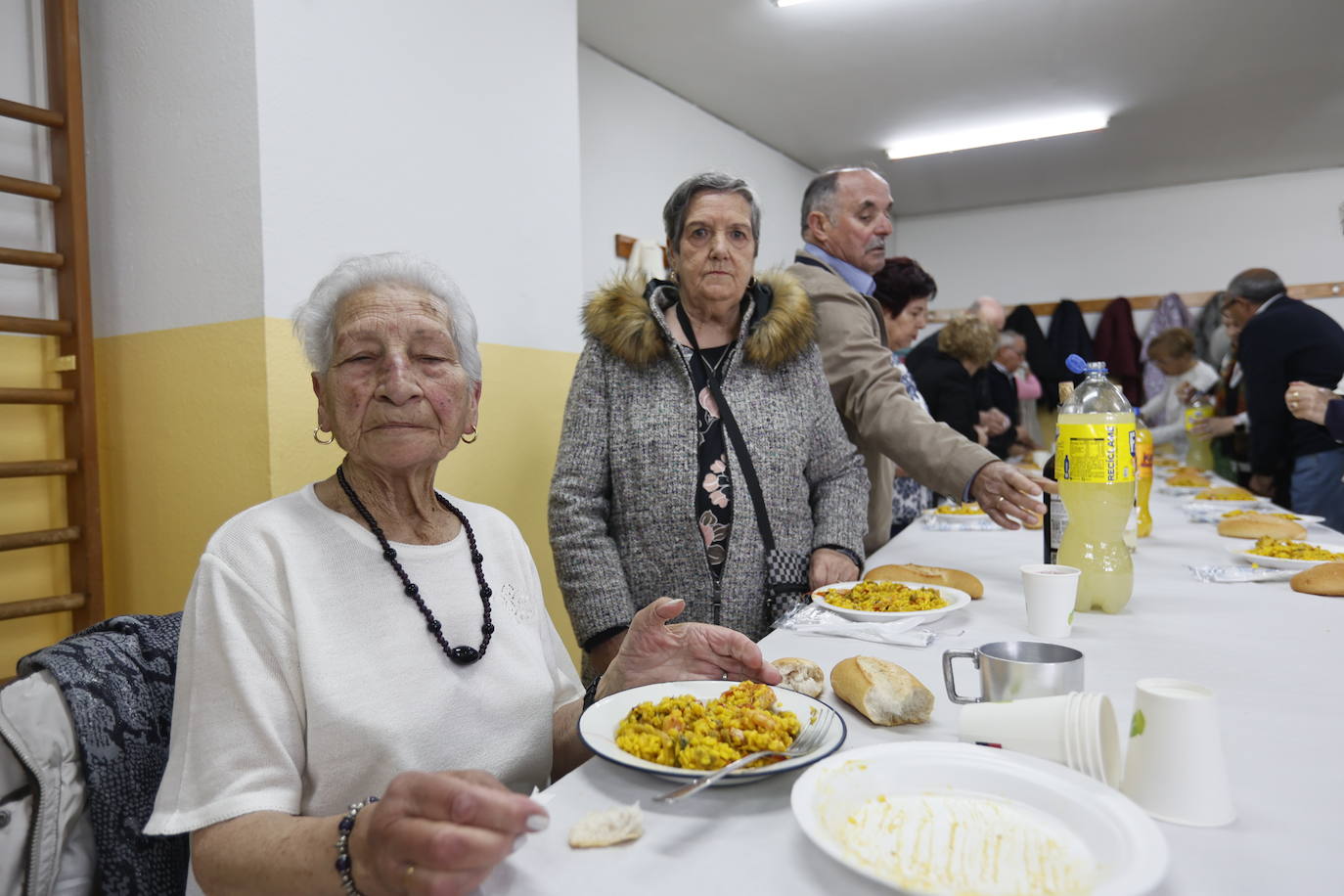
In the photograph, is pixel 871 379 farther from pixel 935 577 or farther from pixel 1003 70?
pixel 1003 70

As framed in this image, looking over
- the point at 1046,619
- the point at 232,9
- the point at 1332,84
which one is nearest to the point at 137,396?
the point at 232,9

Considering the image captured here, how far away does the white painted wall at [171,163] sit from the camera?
194 centimetres

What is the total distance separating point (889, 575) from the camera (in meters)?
1.80

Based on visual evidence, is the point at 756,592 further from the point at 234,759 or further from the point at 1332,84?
the point at 1332,84

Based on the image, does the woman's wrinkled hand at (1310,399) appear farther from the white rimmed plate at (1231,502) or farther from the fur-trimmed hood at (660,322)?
the fur-trimmed hood at (660,322)

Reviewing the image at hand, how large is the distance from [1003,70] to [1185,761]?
4923 mm

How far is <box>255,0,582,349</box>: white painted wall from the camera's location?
198 cm

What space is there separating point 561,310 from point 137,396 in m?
1.35

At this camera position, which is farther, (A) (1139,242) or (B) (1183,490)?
(A) (1139,242)

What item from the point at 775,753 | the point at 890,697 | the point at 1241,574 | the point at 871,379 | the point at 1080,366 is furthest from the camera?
the point at 871,379

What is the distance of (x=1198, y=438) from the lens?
17.5 ft

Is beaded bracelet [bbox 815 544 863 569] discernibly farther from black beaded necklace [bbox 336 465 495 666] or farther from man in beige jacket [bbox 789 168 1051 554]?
black beaded necklace [bbox 336 465 495 666]

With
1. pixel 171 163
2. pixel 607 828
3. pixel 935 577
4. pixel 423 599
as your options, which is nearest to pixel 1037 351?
pixel 935 577

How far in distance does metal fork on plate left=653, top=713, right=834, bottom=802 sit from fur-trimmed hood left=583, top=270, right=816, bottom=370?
1.18m
